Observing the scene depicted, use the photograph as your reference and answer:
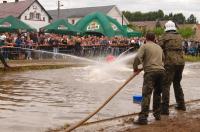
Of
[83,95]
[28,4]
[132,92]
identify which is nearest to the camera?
[83,95]

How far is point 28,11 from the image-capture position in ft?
253

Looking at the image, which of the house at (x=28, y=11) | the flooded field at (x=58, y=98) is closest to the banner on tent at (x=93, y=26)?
the flooded field at (x=58, y=98)

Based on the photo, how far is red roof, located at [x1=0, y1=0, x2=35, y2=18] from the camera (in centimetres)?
7496

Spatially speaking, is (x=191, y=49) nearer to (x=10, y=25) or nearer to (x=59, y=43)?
(x=59, y=43)

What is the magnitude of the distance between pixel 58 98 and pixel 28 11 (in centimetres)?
6416

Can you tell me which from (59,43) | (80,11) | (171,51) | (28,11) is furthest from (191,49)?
(80,11)

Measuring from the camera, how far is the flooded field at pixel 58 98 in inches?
420

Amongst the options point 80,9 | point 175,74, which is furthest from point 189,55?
point 80,9

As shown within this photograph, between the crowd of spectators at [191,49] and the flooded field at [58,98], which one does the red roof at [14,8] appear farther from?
the flooded field at [58,98]

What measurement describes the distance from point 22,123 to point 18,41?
19.4 metres

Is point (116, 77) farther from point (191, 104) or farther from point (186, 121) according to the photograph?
point (186, 121)

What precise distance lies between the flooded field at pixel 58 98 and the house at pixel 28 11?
55.2m

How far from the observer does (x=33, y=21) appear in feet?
256

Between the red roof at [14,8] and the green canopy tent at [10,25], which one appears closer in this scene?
the green canopy tent at [10,25]
